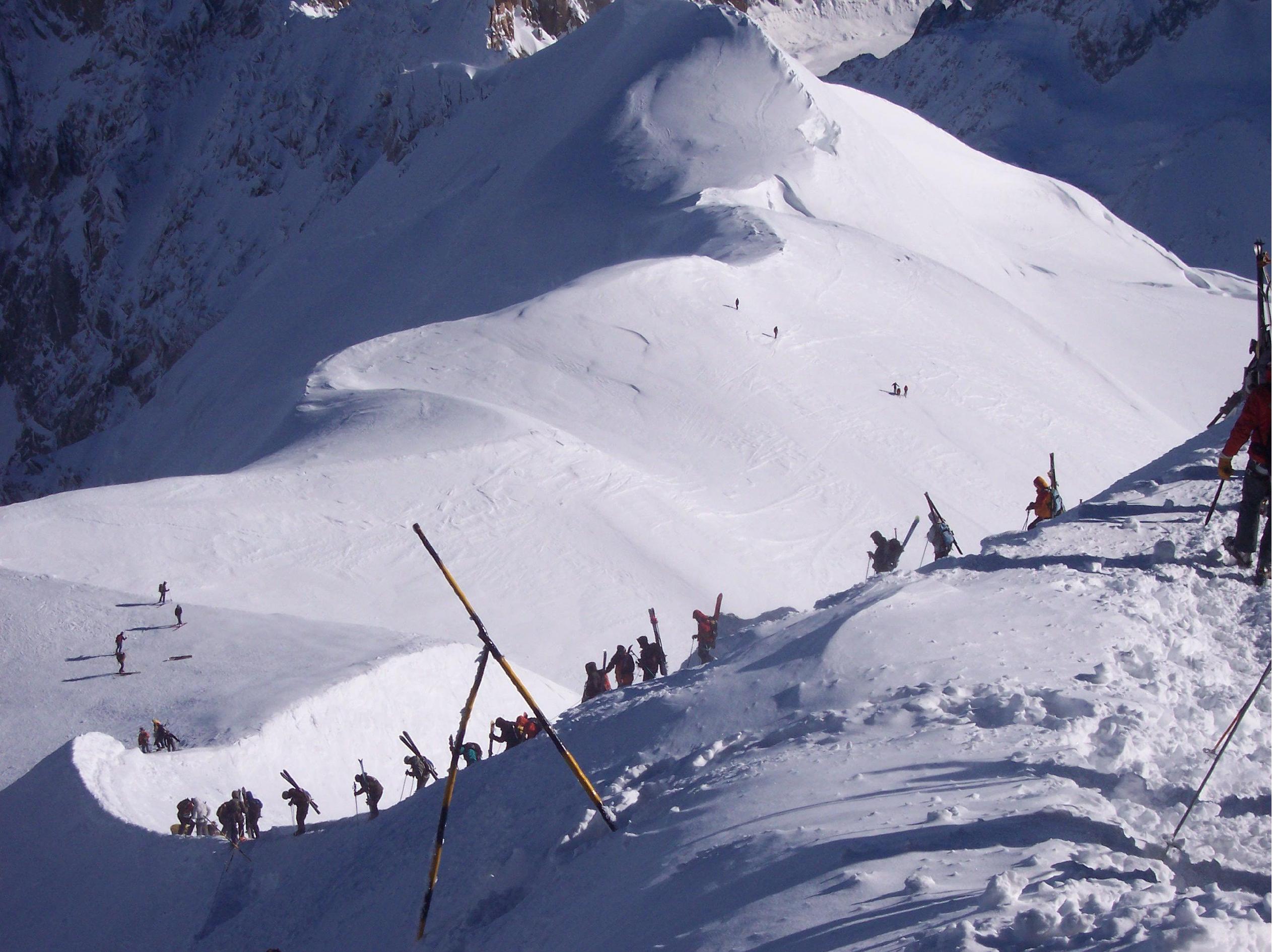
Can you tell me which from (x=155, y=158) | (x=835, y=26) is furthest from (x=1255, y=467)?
(x=835, y=26)

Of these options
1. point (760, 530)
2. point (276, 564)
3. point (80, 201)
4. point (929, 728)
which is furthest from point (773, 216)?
point (80, 201)

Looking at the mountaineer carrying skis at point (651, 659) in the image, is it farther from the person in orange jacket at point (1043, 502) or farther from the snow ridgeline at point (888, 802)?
the person in orange jacket at point (1043, 502)

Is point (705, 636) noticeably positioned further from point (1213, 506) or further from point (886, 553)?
point (1213, 506)

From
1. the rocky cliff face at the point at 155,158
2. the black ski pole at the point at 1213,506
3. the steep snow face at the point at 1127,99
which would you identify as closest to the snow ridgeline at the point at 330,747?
the black ski pole at the point at 1213,506

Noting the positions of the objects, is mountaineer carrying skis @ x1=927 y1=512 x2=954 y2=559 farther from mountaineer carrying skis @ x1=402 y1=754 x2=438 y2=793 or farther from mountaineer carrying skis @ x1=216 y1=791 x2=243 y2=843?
mountaineer carrying skis @ x1=216 y1=791 x2=243 y2=843

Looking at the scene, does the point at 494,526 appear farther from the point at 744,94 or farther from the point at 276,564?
the point at 744,94

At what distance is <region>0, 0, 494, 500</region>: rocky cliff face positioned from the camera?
63.4 metres

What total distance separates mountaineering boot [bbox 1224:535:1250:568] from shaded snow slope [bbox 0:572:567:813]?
27.0 feet

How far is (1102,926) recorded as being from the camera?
12.4 feet

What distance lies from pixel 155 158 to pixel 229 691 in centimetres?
6910

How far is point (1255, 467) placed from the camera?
21.7 ft

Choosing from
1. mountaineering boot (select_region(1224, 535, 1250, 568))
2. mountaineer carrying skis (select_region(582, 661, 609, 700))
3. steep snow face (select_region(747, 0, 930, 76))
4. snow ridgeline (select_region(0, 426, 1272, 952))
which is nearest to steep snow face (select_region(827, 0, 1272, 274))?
steep snow face (select_region(747, 0, 930, 76))

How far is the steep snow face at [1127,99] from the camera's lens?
62469mm

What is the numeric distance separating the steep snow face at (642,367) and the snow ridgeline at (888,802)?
852cm
